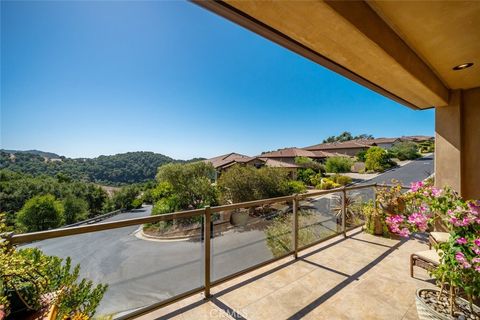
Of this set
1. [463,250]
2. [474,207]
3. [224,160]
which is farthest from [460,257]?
[224,160]

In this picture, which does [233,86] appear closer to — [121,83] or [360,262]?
[121,83]

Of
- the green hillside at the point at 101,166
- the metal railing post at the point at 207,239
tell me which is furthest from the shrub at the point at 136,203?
the metal railing post at the point at 207,239

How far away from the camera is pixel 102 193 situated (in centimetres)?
2744

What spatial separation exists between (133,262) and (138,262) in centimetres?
7

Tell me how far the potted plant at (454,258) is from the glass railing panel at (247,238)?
72.9 inches

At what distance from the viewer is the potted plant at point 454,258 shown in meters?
1.56

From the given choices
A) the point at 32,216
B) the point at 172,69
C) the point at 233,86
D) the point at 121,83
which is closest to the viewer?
the point at 172,69

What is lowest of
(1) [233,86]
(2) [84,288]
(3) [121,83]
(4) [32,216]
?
(4) [32,216]

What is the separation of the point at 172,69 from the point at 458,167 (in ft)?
36.4

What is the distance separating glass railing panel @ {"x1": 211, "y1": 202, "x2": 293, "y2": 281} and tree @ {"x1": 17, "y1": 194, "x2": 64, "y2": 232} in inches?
770

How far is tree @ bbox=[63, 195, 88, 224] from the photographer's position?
20867 mm

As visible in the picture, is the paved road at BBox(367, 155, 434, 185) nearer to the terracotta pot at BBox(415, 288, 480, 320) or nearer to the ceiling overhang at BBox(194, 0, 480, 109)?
the ceiling overhang at BBox(194, 0, 480, 109)

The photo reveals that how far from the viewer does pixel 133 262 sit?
8.05 feet

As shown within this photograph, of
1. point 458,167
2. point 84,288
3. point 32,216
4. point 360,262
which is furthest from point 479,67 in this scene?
point 32,216
